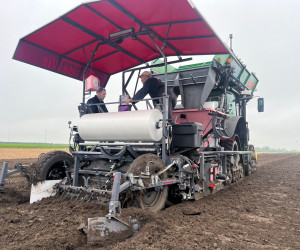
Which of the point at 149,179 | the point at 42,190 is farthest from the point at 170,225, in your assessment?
the point at 42,190

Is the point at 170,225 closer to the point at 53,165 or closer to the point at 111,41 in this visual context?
the point at 53,165

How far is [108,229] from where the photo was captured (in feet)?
10.1

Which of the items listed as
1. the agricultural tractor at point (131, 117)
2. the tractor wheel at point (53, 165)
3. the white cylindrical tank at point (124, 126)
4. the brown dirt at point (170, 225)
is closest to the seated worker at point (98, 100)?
the agricultural tractor at point (131, 117)

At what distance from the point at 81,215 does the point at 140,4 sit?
10.3 ft

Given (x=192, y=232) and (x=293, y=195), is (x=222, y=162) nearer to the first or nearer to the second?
(x=293, y=195)

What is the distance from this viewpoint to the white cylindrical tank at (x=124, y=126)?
4320 millimetres

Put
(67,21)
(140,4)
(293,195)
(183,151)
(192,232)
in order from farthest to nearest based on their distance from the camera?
(293,195)
(183,151)
(67,21)
(140,4)
(192,232)

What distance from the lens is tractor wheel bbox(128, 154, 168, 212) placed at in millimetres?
3804

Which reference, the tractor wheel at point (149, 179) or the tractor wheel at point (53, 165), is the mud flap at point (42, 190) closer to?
the tractor wheel at point (53, 165)

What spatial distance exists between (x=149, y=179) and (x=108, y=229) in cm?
100

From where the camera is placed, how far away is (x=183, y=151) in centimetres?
530

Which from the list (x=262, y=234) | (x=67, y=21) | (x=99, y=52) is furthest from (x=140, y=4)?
(x=262, y=234)

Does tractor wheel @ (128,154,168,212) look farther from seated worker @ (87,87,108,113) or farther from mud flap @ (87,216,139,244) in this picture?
seated worker @ (87,87,108,113)

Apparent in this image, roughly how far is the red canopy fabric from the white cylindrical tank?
4.95 feet
